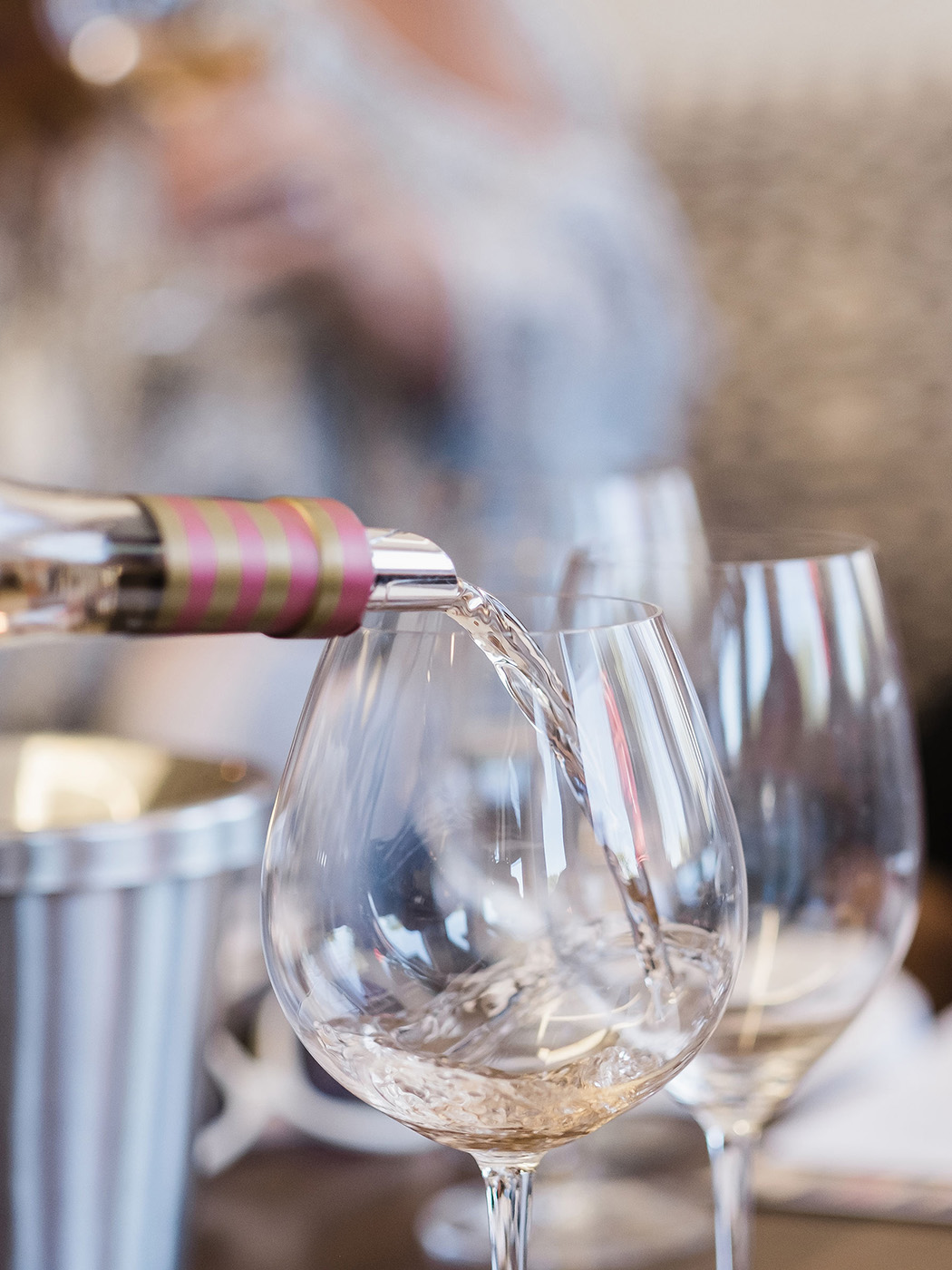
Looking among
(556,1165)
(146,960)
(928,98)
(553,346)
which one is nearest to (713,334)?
(928,98)

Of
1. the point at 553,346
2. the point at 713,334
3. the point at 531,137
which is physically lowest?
the point at 553,346

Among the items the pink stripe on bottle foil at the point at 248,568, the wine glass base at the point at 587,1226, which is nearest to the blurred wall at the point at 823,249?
the wine glass base at the point at 587,1226

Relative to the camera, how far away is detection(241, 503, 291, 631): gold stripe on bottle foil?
7.7 inches

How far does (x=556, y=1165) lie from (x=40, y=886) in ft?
0.74

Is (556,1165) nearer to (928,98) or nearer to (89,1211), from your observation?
(89,1211)

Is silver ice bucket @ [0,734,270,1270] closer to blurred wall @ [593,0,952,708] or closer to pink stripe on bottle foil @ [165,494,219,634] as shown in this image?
pink stripe on bottle foil @ [165,494,219,634]

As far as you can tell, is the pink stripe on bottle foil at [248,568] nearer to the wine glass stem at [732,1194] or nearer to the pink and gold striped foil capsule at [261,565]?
the pink and gold striped foil capsule at [261,565]

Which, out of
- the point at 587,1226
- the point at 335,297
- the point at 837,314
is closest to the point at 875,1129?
the point at 587,1226

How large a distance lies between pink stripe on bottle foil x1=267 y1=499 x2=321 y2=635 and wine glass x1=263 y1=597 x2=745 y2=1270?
44mm

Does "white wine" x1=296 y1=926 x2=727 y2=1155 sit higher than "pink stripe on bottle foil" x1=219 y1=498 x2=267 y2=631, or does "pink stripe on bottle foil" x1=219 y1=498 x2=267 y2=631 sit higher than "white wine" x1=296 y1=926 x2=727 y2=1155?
"pink stripe on bottle foil" x1=219 y1=498 x2=267 y2=631

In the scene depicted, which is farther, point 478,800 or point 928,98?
point 928,98

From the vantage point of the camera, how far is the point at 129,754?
34 cm

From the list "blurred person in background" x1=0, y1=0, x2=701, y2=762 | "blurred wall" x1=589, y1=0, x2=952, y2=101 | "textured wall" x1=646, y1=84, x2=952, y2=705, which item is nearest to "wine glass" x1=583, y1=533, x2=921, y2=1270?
"blurred person in background" x1=0, y1=0, x2=701, y2=762

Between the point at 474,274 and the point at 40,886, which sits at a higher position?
the point at 474,274
